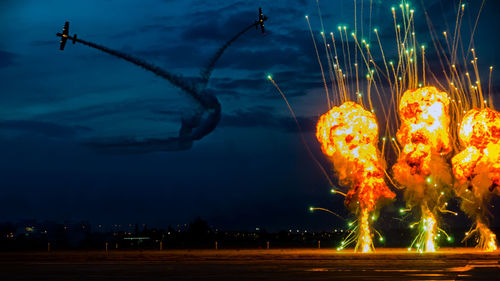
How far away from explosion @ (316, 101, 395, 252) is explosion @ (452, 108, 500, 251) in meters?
7.24

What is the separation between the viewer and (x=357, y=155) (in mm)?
66312

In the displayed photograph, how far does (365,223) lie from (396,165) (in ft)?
20.7

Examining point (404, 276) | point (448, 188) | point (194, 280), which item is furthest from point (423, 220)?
point (194, 280)

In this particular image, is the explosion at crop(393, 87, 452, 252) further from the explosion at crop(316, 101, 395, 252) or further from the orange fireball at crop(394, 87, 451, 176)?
the explosion at crop(316, 101, 395, 252)

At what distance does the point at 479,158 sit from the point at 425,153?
5.08m

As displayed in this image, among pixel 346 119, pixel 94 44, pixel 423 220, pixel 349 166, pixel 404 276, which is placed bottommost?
pixel 404 276

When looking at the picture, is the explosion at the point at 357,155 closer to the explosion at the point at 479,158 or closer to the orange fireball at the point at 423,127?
the orange fireball at the point at 423,127

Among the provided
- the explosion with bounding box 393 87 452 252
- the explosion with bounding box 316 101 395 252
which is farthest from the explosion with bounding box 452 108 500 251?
the explosion with bounding box 316 101 395 252

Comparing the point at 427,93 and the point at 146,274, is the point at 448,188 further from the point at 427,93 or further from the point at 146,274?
the point at 146,274

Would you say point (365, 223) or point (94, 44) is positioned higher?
point (94, 44)

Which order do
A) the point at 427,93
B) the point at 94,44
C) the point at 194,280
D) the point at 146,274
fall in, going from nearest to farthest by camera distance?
the point at 194,280 < the point at 146,274 < the point at 427,93 < the point at 94,44

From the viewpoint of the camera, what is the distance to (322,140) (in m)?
68.8

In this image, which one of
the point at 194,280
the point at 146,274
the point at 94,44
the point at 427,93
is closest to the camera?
the point at 194,280

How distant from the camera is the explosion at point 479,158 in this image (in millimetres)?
64375
